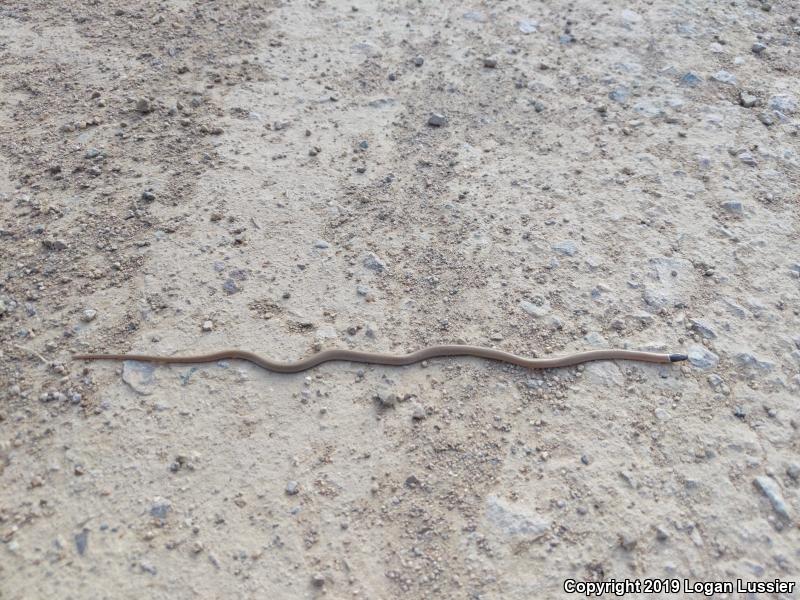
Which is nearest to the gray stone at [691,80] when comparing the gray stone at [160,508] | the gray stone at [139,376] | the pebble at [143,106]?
the pebble at [143,106]

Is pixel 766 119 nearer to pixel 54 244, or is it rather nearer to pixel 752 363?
pixel 752 363

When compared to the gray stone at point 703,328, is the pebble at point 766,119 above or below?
above

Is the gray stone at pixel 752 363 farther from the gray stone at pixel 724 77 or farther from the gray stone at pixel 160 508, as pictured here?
the gray stone at pixel 160 508

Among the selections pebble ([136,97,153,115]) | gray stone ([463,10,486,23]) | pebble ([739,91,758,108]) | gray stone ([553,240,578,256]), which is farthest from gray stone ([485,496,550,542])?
gray stone ([463,10,486,23])

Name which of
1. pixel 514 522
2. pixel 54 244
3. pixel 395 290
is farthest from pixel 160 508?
pixel 54 244

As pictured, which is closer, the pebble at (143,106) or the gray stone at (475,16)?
the pebble at (143,106)

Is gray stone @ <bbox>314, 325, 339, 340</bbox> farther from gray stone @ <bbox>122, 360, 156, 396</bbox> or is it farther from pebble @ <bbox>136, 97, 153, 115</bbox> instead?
pebble @ <bbox>136, 97, 153, 115</bbox>
